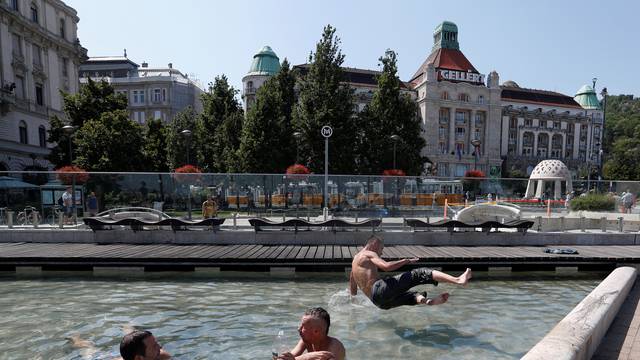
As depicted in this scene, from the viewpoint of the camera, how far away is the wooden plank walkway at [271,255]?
973 cm

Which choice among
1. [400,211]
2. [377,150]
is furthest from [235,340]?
[377,150]

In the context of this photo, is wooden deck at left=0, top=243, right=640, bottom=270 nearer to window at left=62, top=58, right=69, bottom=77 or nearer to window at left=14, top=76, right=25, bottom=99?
window at left=14, top=76, right=25, bottom=99

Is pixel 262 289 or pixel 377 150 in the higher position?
pixel 377 150

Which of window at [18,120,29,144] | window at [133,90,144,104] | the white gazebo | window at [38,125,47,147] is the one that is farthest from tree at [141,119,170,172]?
window at [133,90,144,104]

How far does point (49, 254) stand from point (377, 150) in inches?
836

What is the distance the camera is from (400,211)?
13930 millimetres

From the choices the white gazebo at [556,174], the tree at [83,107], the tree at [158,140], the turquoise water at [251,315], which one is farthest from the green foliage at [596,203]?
the tree at [83,107]

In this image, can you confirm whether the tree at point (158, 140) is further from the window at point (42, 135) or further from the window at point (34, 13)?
the window at point (34, 13)

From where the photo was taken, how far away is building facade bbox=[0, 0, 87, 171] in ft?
109

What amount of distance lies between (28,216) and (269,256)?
9845 mm

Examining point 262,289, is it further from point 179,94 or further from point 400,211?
point 179,94

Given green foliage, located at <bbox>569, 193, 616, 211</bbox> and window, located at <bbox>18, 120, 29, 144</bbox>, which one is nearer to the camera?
green foliage, located at <bbox>569, 193, 616, 211</bbox>

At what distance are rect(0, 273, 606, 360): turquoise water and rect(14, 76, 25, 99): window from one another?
121 ft

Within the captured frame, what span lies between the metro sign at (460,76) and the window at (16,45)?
69.1 meters
